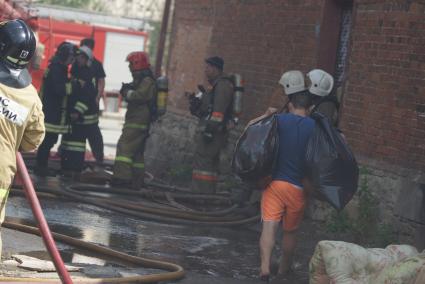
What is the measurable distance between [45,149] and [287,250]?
5.18m

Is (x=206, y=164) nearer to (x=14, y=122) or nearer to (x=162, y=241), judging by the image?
(x=162, y=241)

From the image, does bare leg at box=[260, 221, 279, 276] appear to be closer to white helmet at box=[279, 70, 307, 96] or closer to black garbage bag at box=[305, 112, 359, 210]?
black garbage bag at box=[305, 112, 359, 210]

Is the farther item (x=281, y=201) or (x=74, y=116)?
(x=74, y=116)

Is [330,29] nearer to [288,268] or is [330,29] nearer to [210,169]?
[210,169]

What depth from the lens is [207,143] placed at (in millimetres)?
11977

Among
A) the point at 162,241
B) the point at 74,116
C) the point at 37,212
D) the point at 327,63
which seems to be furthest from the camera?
the point at 74,116

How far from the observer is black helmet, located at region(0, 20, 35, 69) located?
525 cm

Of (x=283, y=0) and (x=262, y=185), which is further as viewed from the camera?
(x=283, y=0)

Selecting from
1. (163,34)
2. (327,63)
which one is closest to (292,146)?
(327,63)

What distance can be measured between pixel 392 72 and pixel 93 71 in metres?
5.07

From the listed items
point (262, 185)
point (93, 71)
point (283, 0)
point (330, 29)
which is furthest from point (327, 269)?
point (93, 71)

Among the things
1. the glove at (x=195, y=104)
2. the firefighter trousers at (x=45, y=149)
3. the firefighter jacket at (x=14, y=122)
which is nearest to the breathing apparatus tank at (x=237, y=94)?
the glove at (x=195, y=104)

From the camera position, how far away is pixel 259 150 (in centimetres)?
742

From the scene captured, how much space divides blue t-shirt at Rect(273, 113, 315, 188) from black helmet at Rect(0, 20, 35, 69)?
2.73 metres
